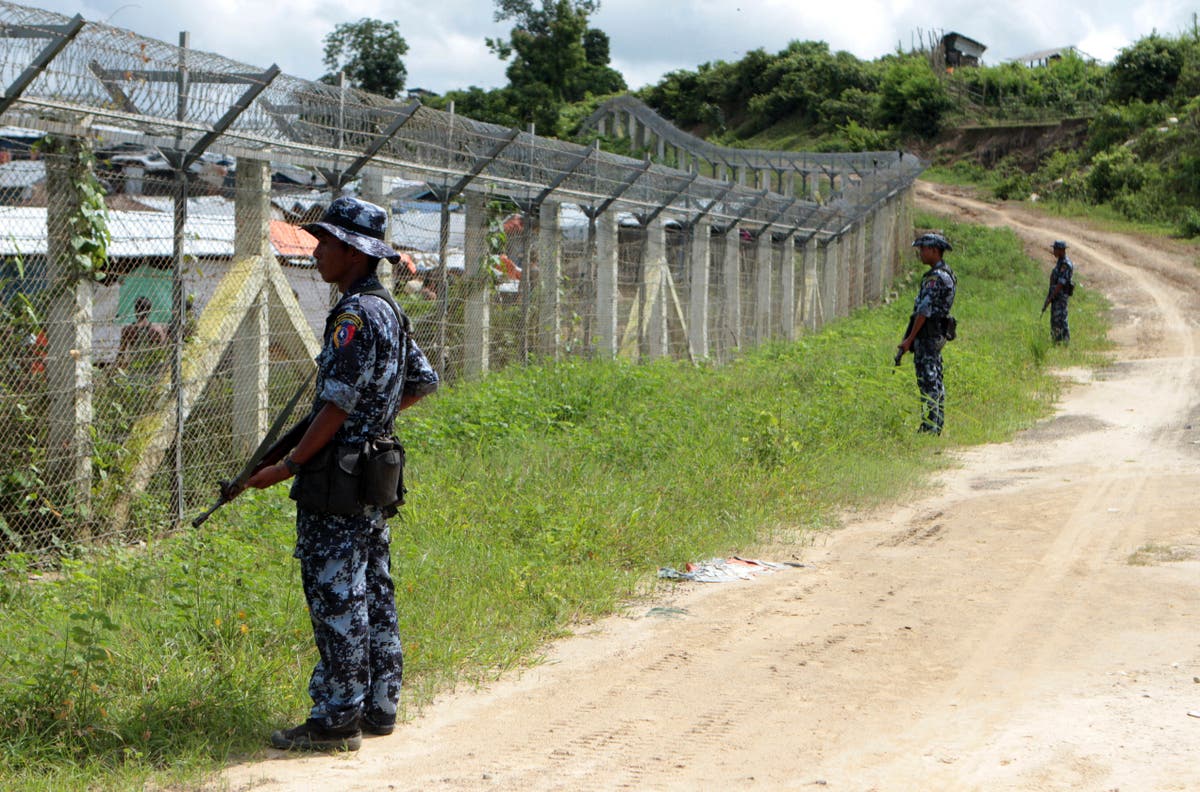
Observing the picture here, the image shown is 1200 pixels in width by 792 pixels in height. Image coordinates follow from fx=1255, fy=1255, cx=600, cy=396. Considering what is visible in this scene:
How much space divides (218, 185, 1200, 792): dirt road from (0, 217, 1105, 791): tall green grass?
29cm

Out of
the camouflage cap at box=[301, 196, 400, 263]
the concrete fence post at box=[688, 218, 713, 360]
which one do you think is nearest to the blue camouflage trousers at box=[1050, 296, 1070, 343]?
the concrete fence post at box=[688, 218, 713, 360]

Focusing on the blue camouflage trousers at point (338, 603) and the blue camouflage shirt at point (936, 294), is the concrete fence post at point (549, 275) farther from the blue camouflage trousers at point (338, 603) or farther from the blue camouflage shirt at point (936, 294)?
the blue camouflage trousers at point (338, 603)

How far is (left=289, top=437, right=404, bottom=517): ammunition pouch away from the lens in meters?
3.85

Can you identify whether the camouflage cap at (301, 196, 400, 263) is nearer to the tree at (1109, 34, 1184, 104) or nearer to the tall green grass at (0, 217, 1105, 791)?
the tall green grass at (0, 217, 1105, 791)

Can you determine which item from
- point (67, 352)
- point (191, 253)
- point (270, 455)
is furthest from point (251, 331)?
point (270, 455)

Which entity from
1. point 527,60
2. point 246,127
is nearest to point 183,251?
point 246,127

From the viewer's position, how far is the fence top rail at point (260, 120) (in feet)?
20.3

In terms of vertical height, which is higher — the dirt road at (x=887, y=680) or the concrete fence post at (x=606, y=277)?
the concrete fence post at (x=606, y=277)

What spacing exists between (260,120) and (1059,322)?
47.5 ft

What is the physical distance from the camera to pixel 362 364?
152 inches

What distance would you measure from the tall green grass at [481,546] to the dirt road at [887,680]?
0.97 feet

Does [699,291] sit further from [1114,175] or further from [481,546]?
[1114,175]

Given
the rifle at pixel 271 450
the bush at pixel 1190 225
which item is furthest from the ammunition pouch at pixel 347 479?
the bush at pixel 1190 225

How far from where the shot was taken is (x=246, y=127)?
7570 mm
